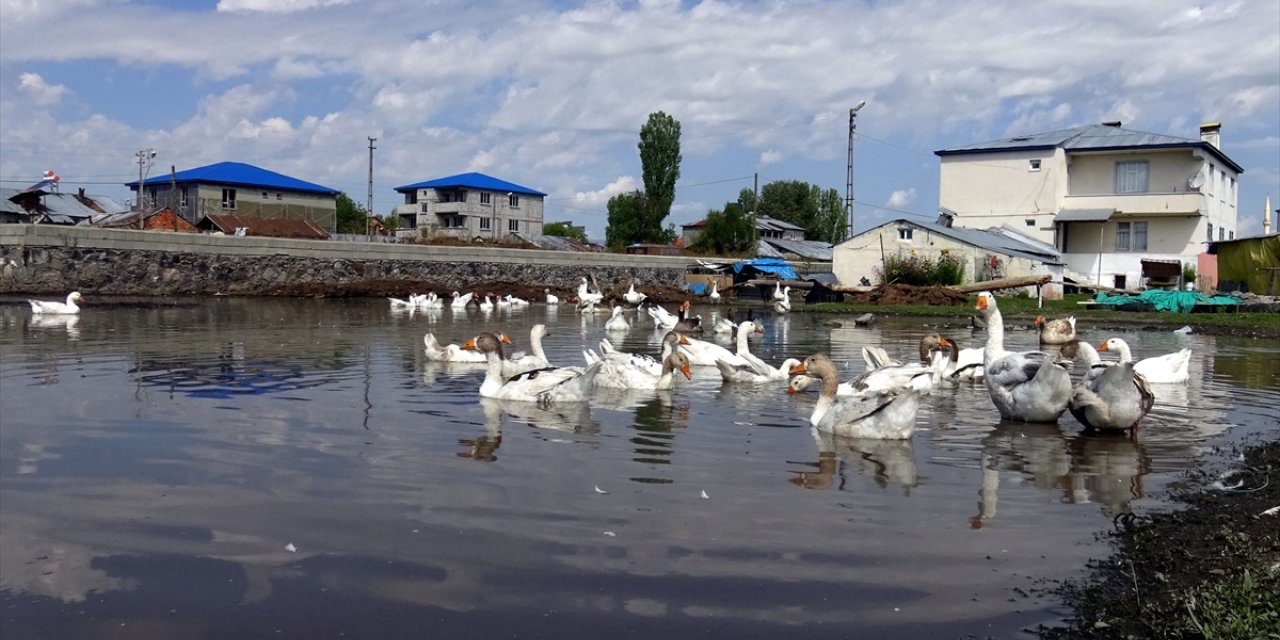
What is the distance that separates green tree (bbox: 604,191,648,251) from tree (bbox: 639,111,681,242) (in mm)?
900

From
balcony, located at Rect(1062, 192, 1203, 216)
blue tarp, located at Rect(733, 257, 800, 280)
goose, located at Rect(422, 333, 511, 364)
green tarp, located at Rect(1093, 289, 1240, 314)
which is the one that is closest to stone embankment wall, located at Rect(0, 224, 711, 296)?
blue tarp, located at Rect(733, 257, 800, 280)

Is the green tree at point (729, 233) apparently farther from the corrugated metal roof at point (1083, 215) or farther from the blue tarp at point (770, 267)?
the corrugated metal roof at point (1083, 215)

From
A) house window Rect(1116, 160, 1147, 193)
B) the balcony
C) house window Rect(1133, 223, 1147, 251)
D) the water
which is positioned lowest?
the water

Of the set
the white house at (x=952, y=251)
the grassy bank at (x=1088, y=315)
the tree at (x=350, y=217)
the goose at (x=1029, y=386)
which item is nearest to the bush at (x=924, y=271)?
the white house at (x=952, y=251)

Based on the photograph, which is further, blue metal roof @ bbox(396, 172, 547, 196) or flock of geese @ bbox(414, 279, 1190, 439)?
blue metal roof @ bbox(396, 172, 547, 196)

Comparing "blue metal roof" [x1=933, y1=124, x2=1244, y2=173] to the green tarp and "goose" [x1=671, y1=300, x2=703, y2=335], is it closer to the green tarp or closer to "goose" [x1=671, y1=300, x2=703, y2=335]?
the green tarp

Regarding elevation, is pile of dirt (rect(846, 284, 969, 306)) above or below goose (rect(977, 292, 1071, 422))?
above

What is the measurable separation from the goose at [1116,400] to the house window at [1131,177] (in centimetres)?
4400

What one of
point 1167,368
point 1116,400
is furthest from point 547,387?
point 1167,368

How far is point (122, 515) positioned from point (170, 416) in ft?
14.2

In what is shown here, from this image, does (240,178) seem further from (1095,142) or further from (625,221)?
(1095,142)

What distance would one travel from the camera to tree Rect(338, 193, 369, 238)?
9944 centimetres

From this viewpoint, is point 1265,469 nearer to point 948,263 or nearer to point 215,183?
point 948,263

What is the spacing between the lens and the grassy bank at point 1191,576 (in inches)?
200
